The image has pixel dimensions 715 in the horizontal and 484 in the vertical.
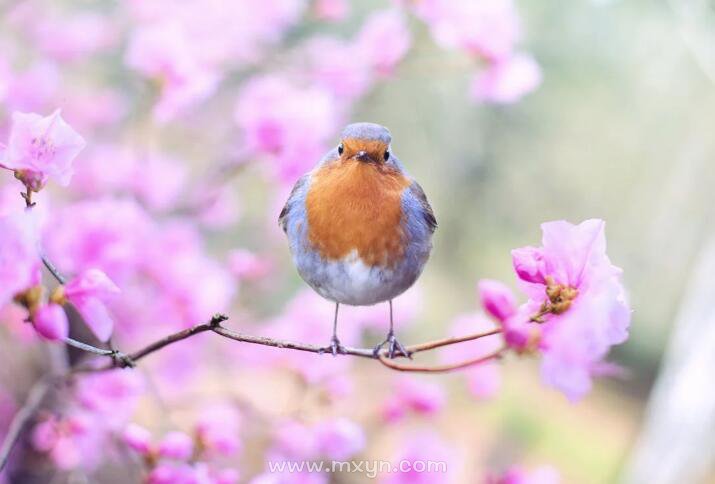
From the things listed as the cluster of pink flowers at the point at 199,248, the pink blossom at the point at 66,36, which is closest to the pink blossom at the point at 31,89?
the cluster of pink flowers at the point at 199,248

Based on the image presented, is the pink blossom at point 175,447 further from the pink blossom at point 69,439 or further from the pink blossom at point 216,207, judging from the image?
Result: the pink blossom at point 216,207

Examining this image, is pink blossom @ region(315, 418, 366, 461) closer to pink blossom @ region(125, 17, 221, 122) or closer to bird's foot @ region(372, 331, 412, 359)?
bird's foot @ region(372, 331, 412, 359)

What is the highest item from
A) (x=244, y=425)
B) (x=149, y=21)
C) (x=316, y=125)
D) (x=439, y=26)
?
(x=149, y=21)

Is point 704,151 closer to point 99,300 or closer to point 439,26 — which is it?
point 439,26

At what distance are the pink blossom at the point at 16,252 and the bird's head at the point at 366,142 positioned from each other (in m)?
0.22

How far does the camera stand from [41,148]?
0.52m

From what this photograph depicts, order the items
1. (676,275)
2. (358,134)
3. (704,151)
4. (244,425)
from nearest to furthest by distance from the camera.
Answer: (358,134), (244,425), (704,151), (676,275)

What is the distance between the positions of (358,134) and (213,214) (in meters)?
1.11

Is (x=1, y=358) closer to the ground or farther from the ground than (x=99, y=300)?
farther from the ground

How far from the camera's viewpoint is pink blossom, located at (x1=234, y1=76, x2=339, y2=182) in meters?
1.19

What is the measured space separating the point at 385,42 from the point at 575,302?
0.94 meters

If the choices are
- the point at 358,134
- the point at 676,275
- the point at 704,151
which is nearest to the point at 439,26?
the point at 358,134

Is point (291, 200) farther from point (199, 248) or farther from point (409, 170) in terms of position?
point (409, 170)

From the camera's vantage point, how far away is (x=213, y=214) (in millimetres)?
1583
